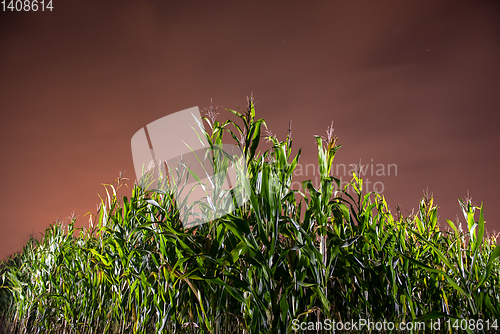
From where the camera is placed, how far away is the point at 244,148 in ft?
5.20

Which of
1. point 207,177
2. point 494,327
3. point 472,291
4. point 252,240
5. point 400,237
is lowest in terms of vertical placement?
point 494,327

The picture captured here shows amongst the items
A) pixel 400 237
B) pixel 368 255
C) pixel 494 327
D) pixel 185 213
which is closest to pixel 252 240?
pixel 185 213

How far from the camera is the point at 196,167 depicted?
1.76 metres

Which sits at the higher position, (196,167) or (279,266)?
(196,167)

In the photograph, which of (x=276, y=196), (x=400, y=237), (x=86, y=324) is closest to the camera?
(x=276, y=196)

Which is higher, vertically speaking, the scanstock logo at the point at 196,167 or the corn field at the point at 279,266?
the scanstock logo at the point at 196,167

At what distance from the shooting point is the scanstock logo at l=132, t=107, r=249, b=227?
5.29 ft

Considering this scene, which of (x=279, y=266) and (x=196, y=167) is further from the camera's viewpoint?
(x=196, y=167)

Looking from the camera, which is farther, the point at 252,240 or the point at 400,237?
the point at 400,237

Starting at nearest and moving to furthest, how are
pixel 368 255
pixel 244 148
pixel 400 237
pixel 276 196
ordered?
pixel 276 196, pixel 244 148, pixel 368 255, pixel 400 237

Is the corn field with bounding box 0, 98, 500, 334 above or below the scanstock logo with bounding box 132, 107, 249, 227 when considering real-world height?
below

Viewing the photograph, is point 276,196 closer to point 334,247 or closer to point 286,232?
point 286,232

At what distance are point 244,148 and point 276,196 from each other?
0.36 meters

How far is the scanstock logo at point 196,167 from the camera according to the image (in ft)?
5.29
